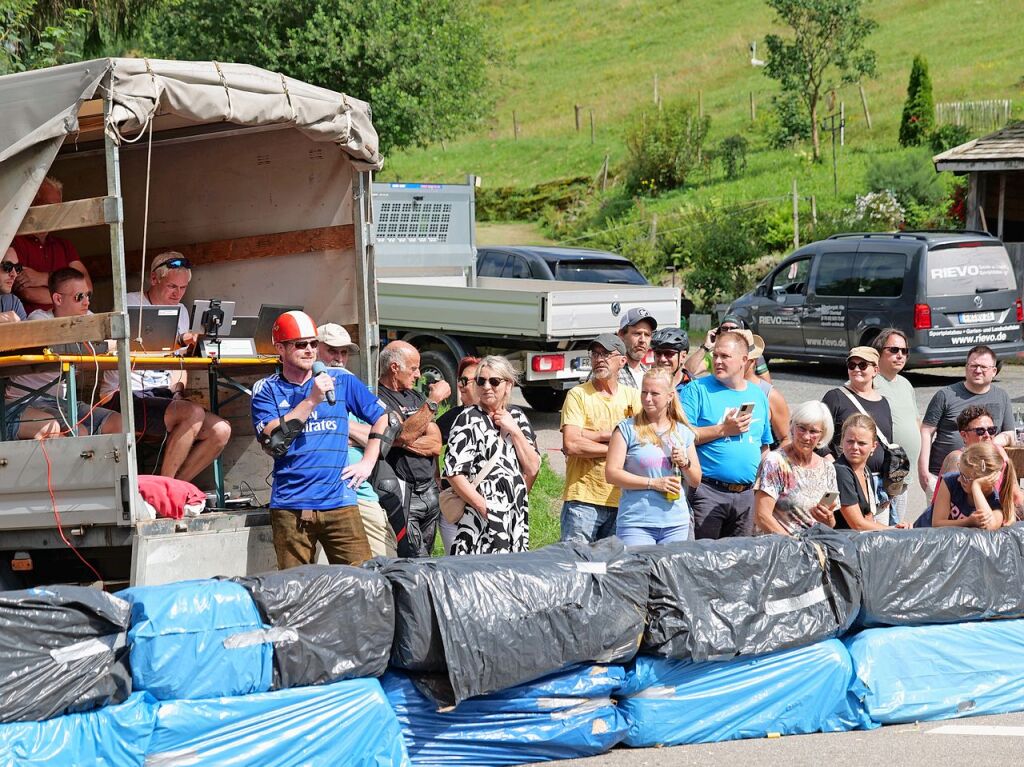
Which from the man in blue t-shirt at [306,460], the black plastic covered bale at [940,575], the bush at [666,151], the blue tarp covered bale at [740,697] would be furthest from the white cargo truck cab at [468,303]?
the bush at [666,151]

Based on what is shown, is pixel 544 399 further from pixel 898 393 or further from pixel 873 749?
pixel 873 749

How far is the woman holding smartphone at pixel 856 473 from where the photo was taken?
696 cm

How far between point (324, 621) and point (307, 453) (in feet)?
4.81

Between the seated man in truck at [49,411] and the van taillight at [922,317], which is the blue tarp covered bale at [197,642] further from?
the van taillight at [922,317]

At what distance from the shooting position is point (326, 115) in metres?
7.35

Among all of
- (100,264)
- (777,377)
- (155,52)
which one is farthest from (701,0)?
(100,264)

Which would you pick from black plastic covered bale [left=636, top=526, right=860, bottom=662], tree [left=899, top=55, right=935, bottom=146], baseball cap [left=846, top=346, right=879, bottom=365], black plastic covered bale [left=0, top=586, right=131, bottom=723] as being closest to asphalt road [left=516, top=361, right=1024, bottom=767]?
black plastic covered bale [left=636, top=526, right=860, bottom=662]

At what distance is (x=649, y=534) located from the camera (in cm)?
670

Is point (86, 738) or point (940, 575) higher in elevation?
point (940, 575)

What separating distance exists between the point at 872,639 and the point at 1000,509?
128 cm

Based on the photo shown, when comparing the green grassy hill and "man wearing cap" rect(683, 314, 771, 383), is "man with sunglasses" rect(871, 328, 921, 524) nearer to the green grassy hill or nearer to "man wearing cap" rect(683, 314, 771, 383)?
"man wearing cap" rect(683, 314, 771, 383)

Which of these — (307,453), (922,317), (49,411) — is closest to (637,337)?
(307,453)

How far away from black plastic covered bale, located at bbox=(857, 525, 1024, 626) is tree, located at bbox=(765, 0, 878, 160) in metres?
29.2

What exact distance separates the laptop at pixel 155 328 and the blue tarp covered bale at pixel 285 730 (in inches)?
123
